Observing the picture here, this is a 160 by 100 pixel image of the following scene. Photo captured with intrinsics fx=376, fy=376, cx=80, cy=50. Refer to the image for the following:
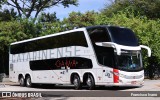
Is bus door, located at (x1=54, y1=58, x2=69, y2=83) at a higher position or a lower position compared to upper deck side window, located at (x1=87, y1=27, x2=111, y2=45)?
lower

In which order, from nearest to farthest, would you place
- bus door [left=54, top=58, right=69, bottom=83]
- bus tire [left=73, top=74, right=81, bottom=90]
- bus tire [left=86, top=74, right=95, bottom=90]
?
bus tire [left=86, top=74, right=95, bottom=90] → bus tire [left=73, top=74, right=81, bottom=90] → bus door [left=54, top=58, right=69, bottom=83]

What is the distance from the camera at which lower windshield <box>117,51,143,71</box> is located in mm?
21703

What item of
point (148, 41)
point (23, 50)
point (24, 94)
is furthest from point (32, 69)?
point (148, 41)

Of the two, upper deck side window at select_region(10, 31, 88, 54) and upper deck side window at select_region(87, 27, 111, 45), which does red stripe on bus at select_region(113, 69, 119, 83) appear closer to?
upper deck side window at select_region(87, 27, 111, 45)

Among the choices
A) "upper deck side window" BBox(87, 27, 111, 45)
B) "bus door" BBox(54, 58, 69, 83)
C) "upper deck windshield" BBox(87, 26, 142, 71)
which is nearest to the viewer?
"upper deck windshield" BBox(87, 26, 142, 71)

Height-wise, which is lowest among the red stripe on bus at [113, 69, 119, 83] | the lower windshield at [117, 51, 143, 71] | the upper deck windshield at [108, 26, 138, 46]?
the red stripe on bus at [113, 69, 119, 83]

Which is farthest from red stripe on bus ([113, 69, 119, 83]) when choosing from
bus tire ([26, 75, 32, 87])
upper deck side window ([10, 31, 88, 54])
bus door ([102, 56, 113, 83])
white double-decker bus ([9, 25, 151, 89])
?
bus tire ([26, 75, 32, 87])

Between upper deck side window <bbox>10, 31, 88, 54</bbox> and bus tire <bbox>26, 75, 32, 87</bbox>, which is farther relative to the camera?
bus tire <bbox>26, 75, 32, 87</bbox>

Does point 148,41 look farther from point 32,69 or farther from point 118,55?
point 118,55

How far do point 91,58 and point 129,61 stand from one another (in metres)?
2.32

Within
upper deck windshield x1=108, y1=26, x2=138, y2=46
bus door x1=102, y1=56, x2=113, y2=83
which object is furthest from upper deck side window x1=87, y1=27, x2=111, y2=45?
bus door x1=102, y1=56, x2=113, y2=83

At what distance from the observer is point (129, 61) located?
22203 millimetres

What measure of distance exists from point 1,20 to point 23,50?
664 inches

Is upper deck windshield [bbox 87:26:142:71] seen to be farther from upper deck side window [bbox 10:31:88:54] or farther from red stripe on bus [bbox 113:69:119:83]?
upper deck side window [bbox 10:31:88:54]
